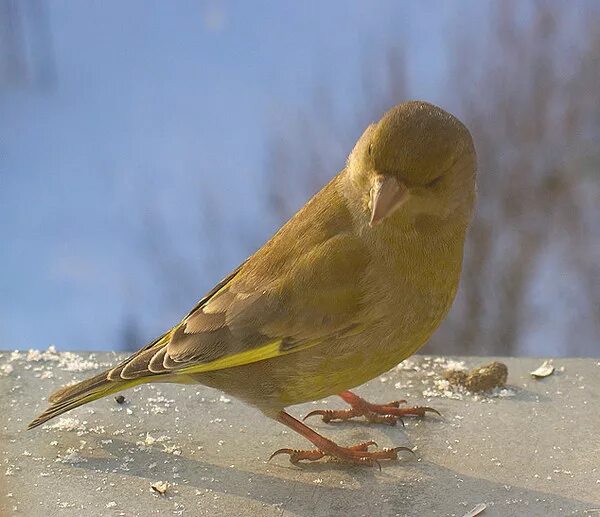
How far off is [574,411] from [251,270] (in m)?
0.89

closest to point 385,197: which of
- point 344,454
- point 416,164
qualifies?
point 416,164

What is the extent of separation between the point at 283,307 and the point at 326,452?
1.15ft

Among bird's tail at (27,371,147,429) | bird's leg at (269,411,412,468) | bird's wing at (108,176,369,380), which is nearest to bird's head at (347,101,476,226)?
bird's wing at (108,176,369,380)

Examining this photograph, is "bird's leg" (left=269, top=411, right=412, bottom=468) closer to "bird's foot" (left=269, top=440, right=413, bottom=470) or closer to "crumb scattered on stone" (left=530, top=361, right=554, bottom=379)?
"bird's foot" (left=269, top=440, right=413, bottom=470)

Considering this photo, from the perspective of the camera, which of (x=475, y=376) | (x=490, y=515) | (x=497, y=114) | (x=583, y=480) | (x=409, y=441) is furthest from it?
(x=497, y=114)

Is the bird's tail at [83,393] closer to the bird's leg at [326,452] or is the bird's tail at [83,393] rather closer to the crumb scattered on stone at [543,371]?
the bird's leg at [326,452]

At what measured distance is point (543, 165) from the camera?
3.63 metres

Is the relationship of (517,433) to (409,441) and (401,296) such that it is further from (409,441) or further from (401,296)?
(401,296)

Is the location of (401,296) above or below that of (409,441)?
above

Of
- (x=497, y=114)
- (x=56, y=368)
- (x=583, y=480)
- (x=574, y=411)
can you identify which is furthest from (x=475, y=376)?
(x=497, y=114)

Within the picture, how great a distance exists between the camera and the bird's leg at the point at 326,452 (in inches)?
77.5

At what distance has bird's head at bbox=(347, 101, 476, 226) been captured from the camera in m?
1.69

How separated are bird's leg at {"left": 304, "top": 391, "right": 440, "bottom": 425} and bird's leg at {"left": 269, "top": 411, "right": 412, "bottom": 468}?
0.18 meters

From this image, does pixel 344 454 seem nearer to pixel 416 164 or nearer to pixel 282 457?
pixel 282 457
